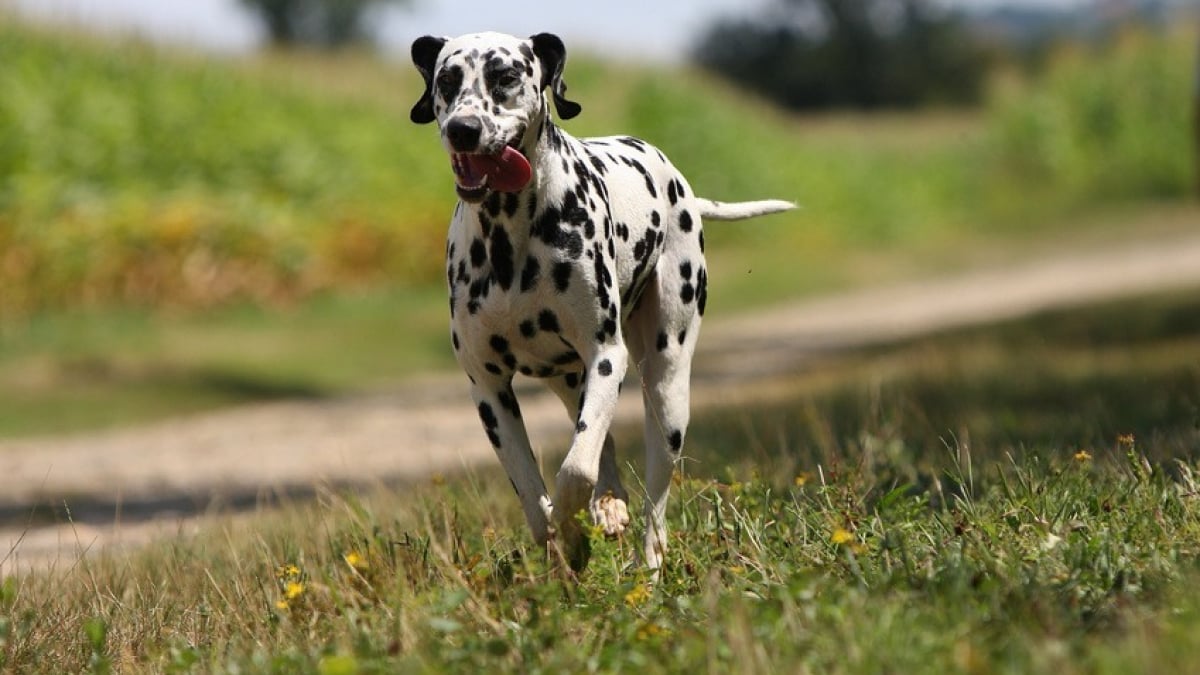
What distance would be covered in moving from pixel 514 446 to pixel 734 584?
104cm

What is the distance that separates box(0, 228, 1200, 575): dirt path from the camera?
10000 millimetres

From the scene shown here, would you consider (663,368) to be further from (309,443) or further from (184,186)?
(184,186)

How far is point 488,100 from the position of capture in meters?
5.67

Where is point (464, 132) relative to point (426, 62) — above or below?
below

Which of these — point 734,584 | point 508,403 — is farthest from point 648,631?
point 508,403

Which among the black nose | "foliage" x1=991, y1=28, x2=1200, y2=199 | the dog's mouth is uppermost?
the black nose

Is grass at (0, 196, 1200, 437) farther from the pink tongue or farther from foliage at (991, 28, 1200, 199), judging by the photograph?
foliage at (991, 28, 1200, 199)

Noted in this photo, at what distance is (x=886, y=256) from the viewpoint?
2916cm

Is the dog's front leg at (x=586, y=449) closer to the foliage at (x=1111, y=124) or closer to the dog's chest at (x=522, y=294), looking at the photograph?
the dog's chest at (x=522, y=294)

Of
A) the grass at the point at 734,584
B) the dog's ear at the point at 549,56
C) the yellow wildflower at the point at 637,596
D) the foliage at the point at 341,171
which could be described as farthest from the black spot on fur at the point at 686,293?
the foliage at the point at 341,171

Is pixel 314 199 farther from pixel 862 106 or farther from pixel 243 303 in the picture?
pixel 862 106

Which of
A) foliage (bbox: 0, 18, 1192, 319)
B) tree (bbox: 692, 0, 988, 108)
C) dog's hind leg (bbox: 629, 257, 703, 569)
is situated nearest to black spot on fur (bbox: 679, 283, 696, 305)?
dog's hind leg (bbox: 629, 257, 703, 569)

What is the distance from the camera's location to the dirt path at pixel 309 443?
32.8 ft

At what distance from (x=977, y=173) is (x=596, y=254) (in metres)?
33.4
